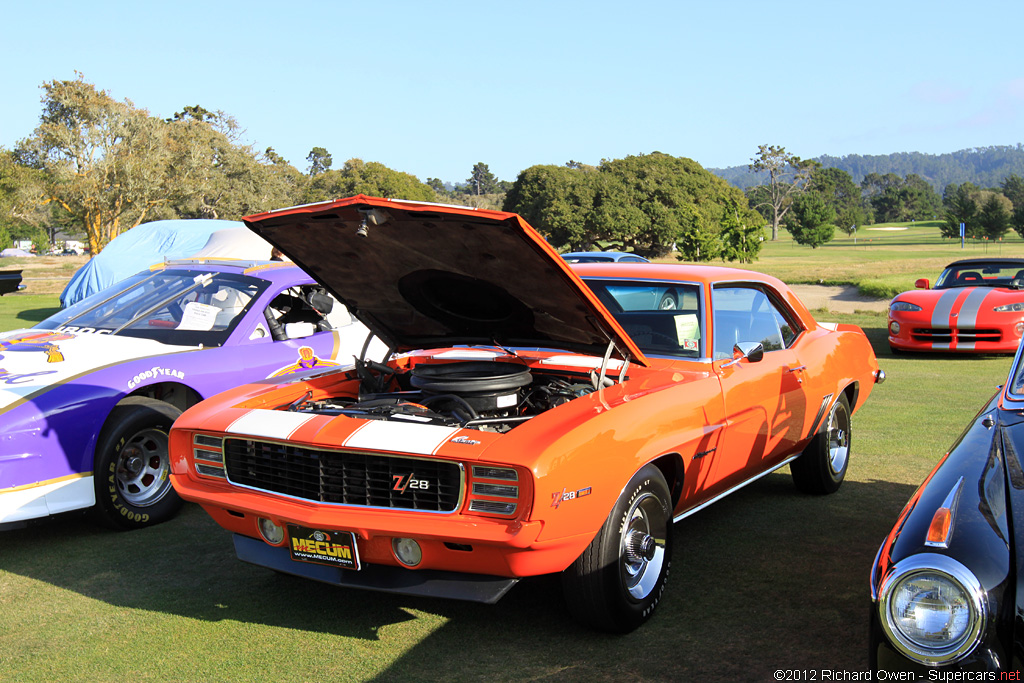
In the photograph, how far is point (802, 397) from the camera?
4.97 meters

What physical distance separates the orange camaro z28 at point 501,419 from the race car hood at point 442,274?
13 millimetres

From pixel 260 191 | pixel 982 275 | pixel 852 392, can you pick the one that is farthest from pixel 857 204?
pixel 852 392

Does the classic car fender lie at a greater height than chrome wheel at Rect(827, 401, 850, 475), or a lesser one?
greater

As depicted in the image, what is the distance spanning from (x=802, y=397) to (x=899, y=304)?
9065 mm

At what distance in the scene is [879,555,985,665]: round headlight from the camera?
209 centimetres

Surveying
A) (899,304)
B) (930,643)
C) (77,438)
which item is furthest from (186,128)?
(930,643)

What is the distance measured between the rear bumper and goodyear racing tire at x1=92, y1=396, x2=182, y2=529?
1809mm

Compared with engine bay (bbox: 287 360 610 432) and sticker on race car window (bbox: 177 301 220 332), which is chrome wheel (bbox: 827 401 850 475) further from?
sticker on race car window (bbox: 177 301 220 332)

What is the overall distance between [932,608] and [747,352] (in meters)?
2.28

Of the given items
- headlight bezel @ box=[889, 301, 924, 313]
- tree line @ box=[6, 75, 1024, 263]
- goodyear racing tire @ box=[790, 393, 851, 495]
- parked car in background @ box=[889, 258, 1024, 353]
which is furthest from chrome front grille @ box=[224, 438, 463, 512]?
tree line @ box=[6, 75, 1024, 263]

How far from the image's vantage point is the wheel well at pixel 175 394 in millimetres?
5340

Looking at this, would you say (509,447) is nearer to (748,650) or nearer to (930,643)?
(748,650)

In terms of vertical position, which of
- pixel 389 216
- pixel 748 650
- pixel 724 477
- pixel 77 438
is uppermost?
pixel 389 216

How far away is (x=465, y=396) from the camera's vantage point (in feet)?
13.1
